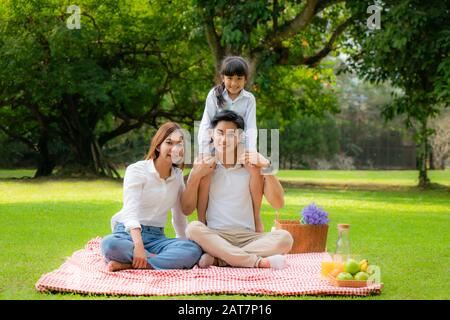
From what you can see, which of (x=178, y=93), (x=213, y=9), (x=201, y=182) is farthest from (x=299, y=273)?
(x=178, y=93)

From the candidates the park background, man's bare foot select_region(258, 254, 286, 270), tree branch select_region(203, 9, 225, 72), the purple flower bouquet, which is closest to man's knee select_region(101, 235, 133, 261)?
man's bare foot select_region(258, 254, 286, 270)

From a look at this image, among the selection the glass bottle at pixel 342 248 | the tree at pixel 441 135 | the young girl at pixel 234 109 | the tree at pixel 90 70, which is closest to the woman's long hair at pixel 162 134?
the young girl at pixel 234 109

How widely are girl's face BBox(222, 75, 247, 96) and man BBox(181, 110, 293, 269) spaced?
1.60 ft

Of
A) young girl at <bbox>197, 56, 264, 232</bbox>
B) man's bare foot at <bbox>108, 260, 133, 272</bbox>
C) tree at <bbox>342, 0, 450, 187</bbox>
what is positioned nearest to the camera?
man's bare foot at <bbox>108, 260, 133, 272</bbox>

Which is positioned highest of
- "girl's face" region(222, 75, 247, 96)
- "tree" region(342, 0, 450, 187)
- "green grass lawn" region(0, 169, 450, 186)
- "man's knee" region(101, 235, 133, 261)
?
"tree" region(342, 0, 450, 187)

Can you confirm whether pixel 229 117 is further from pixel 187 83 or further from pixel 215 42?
pixel 187 83

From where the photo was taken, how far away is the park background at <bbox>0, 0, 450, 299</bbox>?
35.9 feet

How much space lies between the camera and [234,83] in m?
6.80

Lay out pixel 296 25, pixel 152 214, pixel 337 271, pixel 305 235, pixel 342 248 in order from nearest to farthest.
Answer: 1. pixel 337 271
2. pixel 342 248
3. pixel 152 214
4. pixel 305 235
5. pixel 296 25

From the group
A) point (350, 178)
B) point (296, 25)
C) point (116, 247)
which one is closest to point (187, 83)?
point (296, 25)

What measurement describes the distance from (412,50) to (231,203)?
416 inches

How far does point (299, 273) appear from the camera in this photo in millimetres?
5848

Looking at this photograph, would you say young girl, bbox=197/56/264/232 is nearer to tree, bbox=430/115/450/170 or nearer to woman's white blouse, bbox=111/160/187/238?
woman's white blouse, bbox=111/160/187/238
